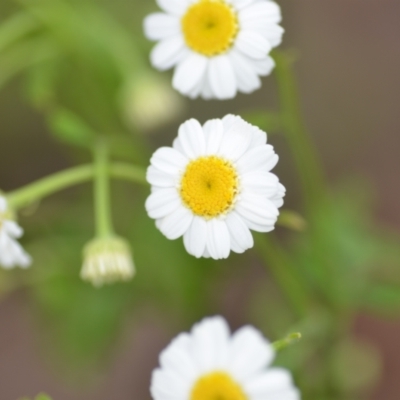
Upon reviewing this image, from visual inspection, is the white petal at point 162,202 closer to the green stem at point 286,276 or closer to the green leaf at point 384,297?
the green stem at point 286,276

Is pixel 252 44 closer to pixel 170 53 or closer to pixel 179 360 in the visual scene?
pixel 170 53

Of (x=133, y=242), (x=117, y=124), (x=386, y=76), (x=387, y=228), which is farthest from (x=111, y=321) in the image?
(x=386, y=76)

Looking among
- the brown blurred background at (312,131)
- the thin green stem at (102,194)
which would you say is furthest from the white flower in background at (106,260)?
the brown blurred background at (312,131)

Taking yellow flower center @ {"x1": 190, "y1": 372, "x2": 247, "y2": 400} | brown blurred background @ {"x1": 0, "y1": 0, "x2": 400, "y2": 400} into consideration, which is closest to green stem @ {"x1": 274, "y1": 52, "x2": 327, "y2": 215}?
yellow flower center @ {"x1": 190, "y1": 372, "x2": 247, "y2": 400}

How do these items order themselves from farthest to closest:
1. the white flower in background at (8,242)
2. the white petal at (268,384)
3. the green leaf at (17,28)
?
the green leaf at (17,28) → the white flower in background at (8,242) → the white petal at (268,384)

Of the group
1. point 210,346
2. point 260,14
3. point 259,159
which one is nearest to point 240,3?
point 260,14

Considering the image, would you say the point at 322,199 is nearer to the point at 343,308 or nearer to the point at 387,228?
the point at 343,308

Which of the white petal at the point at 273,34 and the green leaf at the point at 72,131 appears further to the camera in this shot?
the green leaf at the point at 72,131
